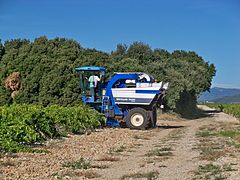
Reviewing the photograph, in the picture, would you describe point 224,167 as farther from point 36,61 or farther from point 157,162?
point 36,61

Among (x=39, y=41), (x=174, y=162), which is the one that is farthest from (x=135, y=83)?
(x=39, y=41)

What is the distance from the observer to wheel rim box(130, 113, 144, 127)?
23656 millimetres

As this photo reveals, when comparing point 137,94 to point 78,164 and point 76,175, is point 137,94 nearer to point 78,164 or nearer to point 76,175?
point 78,164

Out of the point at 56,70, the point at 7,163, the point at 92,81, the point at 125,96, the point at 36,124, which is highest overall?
the point at 56,70

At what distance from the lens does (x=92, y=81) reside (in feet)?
79.3

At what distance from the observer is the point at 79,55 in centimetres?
4278

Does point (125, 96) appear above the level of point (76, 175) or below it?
above

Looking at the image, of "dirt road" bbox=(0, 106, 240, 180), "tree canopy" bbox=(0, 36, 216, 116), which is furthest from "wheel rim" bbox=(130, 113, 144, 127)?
"tree canopy" bbox=(0, 36, 216, 116)

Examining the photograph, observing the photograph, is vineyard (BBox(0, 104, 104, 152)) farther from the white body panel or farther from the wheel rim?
the wheel rim

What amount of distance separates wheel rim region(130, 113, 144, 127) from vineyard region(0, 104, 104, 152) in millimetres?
2182

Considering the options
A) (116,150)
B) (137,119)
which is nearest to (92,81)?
(137,119)

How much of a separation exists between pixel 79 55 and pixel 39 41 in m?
9.24

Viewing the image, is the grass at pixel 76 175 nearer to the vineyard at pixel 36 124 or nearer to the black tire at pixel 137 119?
the vineyard at pixel 36 124

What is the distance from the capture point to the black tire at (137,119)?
927 inches
